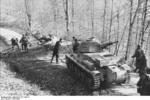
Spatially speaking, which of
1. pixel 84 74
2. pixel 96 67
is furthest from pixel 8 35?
pixel 96 67

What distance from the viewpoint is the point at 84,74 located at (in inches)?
499

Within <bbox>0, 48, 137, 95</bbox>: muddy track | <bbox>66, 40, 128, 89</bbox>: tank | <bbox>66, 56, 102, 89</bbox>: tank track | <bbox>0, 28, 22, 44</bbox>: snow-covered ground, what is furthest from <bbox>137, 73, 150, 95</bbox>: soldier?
<bbox>0, 28, 22, 44</bbox>: snow-covered ground

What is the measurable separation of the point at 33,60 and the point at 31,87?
226 inches

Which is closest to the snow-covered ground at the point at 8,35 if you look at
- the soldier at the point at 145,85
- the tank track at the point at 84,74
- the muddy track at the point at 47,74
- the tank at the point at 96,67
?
the muddy track at the point at 47,74

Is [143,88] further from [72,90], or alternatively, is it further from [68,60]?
[68,60]

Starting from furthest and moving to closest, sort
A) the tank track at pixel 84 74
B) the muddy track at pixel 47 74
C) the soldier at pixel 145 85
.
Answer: the muddy track at pixel 47 74 → the tank track at pixel 84 74 → the soldier at pixel 145 85

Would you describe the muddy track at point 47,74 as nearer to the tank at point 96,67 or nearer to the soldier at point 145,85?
the tank at point 96,67

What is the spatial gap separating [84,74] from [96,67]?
2.67 feet

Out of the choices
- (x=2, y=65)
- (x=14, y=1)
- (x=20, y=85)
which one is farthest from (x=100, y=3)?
(x=20, y=85)

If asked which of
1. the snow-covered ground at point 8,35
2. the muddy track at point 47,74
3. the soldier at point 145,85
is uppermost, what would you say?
the soldier at point 145,85

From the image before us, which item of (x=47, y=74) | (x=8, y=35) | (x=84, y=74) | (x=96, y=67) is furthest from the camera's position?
(x=8, y=35)

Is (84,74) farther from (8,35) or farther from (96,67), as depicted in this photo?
Result: (8,35)

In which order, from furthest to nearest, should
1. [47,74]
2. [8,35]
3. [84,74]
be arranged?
1. [8,35]
2. [47,74]
3. [84,74]

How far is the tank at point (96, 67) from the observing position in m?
11.7
